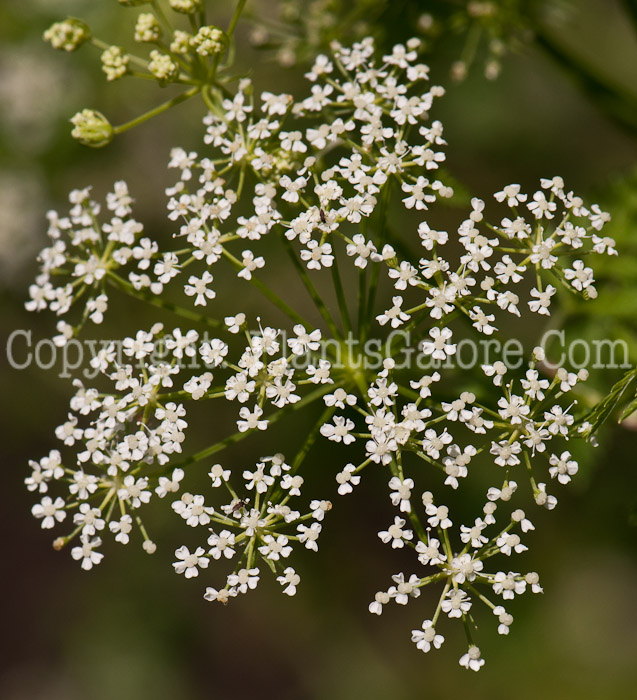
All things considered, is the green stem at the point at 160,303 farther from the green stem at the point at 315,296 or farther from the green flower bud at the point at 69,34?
the green flower bud at the point at 69,34

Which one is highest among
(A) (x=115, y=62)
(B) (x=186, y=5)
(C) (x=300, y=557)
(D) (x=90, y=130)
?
(B) (x=186, y=5)

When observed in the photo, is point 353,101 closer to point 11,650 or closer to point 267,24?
point 267,24

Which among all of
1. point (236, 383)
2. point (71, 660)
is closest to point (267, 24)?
point (236, 383)

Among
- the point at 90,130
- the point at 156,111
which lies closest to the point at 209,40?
the point at 156,111

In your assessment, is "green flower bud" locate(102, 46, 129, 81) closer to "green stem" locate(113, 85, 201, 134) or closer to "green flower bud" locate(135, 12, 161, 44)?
"green flower bud" locate(135, 12, 161, 44)

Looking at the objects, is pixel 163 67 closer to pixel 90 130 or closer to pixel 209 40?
pixel 209 40
